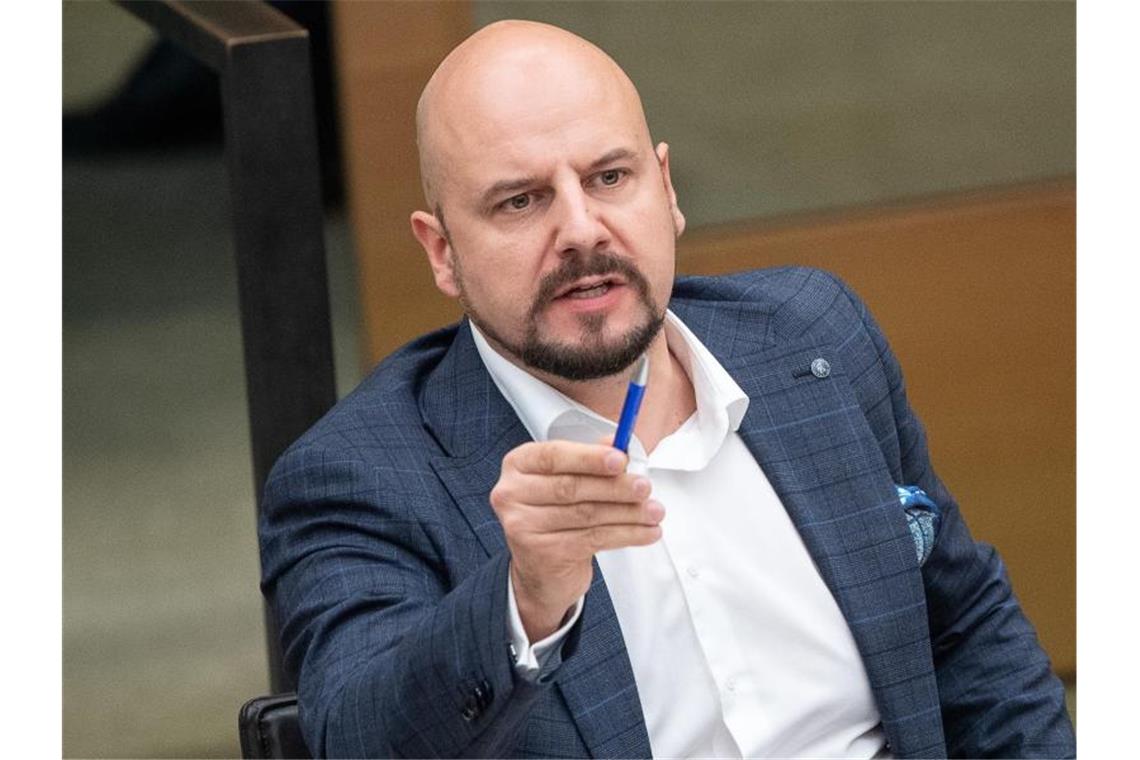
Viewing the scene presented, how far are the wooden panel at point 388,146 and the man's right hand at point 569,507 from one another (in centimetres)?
183

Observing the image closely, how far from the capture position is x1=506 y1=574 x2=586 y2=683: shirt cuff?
1.83 m

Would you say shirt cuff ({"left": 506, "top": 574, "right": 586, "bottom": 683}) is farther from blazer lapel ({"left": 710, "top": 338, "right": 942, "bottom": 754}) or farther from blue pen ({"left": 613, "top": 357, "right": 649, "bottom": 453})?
blazer lapel ({"left": 710, "top": 338, "right": 942, "bottom": 754})

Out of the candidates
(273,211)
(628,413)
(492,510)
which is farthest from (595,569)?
(273,211)

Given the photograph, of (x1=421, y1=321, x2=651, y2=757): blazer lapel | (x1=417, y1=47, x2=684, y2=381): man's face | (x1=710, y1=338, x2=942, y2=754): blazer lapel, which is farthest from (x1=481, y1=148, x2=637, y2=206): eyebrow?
(x1=710, y1=338, x2=942, y2=754): blazer lapel

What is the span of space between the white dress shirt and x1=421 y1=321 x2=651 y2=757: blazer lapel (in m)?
0.03

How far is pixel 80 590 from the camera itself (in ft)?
15.5

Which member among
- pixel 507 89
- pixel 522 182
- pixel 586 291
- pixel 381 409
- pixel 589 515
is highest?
pixel 507 89

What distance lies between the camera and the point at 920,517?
7.79 ft

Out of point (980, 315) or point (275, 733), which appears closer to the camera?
point (275, 733)

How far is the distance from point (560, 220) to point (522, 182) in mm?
61

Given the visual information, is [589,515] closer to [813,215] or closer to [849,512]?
[849,512]

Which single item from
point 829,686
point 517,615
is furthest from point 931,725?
point 517,615

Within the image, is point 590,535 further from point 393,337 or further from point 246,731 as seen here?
point 393,337

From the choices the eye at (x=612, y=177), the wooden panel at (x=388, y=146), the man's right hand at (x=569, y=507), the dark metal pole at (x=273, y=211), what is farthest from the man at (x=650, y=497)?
the wooden panel at (x=388, y=146)
